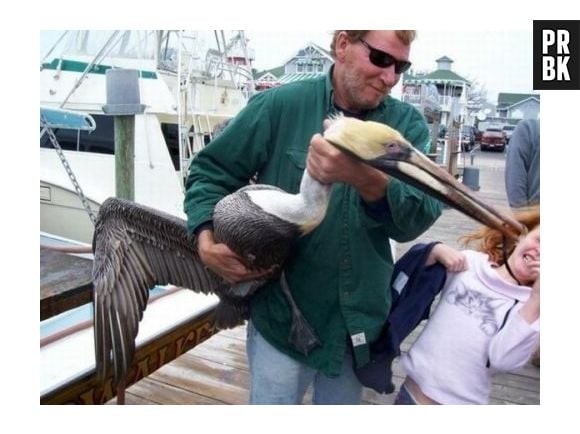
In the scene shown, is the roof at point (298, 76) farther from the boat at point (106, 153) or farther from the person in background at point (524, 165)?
the person in background at point (524, 165)

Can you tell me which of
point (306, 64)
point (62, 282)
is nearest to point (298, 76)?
point (306, 64)

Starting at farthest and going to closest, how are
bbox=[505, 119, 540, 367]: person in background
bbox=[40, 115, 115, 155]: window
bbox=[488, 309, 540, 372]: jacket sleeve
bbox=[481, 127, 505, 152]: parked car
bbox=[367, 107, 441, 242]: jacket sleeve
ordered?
bbox=[40, 115, 115, 155]: window → bbox=[481, 127, 505, 152]: parked car → bbox=[505, 119, 540, 367]: person in background → bbox=[488, 309, 540, 372]: jacket sleeve → bbox=[367, 107, 441, 242]: jacket sleeve

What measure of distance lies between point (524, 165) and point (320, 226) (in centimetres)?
50

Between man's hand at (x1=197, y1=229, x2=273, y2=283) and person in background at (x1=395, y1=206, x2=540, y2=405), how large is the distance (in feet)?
1.27

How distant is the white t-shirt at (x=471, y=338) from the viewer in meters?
0.98

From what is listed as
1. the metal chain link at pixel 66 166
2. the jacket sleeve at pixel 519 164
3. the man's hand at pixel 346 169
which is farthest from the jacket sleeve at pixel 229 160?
the jacket sleeve at pixel 519 164

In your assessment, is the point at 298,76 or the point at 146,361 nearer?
the point at 298,76

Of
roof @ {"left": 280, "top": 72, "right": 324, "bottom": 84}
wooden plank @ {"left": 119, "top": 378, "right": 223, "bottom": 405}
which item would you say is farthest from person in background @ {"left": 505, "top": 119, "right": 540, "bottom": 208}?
wooden plank @ {"left": 119, "top": 378, "right": 223, "bottom": 405}

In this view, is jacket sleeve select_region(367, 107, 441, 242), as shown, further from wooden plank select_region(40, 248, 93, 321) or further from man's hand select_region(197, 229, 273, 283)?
wooden plank select_region(40, 248, 93, 321)

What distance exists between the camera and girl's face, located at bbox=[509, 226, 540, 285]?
1.01m

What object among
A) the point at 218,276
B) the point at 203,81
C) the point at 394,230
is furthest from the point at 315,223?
the point at 203,81

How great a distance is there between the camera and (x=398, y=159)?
86cm

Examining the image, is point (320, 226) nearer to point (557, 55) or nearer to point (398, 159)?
point (398, 159)
